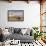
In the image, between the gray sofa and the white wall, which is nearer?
the gray sofa

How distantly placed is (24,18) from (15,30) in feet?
3.05

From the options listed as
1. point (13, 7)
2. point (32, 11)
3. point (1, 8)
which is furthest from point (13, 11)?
point (32, 11)

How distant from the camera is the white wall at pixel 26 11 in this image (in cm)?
541

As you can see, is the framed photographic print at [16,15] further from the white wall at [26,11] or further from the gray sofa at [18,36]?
the gray sofa at [18,36]

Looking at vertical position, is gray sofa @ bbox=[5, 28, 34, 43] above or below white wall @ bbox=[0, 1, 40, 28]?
below

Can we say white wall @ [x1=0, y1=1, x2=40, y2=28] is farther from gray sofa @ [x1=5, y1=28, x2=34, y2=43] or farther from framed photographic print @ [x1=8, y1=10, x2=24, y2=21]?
gray sofa @ [x1=5, y1=28, x2=34, y2=43]

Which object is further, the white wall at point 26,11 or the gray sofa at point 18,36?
the white wall at point 26,11

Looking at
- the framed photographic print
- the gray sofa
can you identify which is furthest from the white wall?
the gray sofa

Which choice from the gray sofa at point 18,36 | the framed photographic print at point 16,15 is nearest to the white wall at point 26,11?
the framed photographic print at point 16,15

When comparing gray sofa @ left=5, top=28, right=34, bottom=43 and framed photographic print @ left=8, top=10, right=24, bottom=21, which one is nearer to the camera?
gray sofa @ left=5, top=28, right=34, bottom=43

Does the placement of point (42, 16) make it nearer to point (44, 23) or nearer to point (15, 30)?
point (44, 23)

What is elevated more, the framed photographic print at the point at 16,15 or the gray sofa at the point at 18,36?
the framed photographic print at the point at 16,15

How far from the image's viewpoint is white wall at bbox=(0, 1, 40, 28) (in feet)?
17.7

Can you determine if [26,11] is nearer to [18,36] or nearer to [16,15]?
[16,15]
